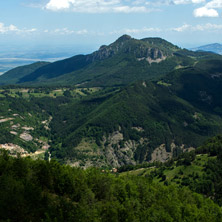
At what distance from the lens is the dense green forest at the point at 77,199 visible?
194 ft

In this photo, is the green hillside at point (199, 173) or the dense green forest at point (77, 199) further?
the green hillside at point (199, 173)

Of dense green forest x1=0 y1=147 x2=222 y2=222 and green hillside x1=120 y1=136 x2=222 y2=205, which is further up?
dense green forest x1=0 y1=147 x2=222 y2=222

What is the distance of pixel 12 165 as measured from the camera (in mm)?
80812

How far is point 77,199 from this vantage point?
74062mm

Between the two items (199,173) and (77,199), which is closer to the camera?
(77,199)

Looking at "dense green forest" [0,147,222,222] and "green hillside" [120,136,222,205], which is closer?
"dense green forest" [0,147,222,222]

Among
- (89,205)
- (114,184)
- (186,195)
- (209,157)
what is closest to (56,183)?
(89,205)

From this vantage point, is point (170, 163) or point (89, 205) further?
point (170, 163)

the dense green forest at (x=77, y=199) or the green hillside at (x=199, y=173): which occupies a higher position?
the dense green forest at (x=77, y=199)

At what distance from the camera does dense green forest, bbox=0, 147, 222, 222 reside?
5925 centimetres

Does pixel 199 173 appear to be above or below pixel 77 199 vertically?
below

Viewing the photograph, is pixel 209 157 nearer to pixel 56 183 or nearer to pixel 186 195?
pixel 186 195

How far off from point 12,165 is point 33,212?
82.8 ft

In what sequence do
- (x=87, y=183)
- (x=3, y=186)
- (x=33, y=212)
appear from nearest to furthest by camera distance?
1. (x=33, y=212)
2. (x=3, y=186)
3. (x=87, y=183)
